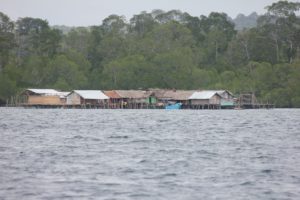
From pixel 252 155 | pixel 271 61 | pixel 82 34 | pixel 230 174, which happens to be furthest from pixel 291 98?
pixel 230 174

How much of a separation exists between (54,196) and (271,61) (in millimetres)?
99549

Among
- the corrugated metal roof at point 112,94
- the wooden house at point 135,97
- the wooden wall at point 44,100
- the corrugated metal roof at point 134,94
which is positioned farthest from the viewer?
the corrugated metal roof at point 112,94

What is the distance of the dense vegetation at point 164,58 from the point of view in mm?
108094

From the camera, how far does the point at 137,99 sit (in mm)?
108750

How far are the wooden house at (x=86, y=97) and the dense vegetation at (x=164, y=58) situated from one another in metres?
4.95

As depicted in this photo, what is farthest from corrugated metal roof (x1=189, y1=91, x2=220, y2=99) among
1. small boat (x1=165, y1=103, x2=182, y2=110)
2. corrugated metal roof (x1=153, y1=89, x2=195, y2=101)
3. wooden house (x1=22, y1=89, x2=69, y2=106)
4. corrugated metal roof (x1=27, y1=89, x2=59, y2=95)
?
corrugated metal roof (x1=27, y1=89, x2=59, y2=95)

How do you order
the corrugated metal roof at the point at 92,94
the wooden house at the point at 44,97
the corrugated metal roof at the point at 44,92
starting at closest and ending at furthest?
the corrugated metal roof at the point at 44,92 → the wooden house at the point at 44,97 → the corrugated metal roof at the point at 92,94

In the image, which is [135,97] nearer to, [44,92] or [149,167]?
[44,92]

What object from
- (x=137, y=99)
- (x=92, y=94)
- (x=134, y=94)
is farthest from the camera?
(x=137, y=99)

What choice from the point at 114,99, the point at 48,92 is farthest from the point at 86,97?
the point at 48,92

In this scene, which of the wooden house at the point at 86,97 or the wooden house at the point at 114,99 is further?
the wooden house at the point at 114,99

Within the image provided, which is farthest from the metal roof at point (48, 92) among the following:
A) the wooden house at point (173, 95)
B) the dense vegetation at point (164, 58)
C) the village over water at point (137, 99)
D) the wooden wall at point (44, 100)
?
the wooden house at point (173, 95)

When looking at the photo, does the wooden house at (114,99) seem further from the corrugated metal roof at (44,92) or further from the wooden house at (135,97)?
the corrugated metal roof at (44,92)

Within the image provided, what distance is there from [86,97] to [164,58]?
14.6 m
